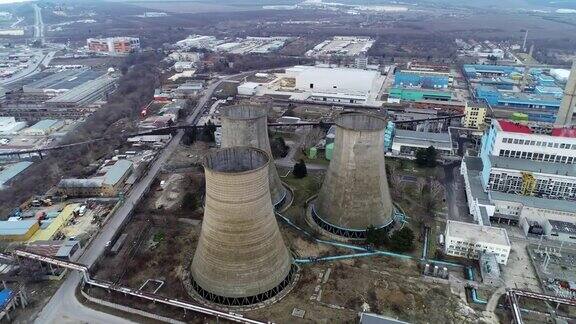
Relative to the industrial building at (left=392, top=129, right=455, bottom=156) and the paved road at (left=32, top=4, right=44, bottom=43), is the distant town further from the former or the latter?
the paved road at (left=32, top=4, right=44, bottom=43)

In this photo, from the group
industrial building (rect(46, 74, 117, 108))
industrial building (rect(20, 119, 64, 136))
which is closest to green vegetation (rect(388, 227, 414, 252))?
industrial building (rect(20, 119, 64, 136))

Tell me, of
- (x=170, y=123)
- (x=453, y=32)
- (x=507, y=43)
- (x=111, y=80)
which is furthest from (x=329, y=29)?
(x=170, y=123)

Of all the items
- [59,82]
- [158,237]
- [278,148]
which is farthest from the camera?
[59,82]

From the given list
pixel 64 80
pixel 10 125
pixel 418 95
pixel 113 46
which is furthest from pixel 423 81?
pixel 113 46

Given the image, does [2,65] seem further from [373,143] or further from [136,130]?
[373,143]

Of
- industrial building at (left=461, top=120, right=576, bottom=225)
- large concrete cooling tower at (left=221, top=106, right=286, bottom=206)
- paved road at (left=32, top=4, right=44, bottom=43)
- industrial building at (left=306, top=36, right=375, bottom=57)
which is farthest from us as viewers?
paved road at (left=32, top=4, right=44, bottom=43)

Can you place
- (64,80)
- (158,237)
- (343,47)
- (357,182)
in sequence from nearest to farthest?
1. (357,182)
2. (158,237)
3. (64,80)
4. (343,47)

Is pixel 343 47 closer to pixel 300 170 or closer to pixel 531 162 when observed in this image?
pixel 300 170
